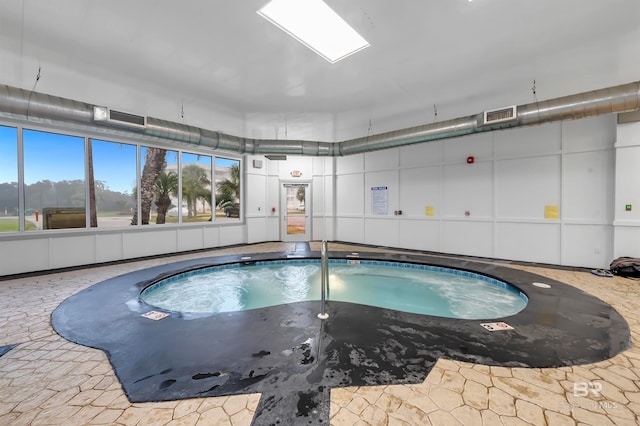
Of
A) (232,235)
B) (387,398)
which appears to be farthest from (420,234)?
(387,398)

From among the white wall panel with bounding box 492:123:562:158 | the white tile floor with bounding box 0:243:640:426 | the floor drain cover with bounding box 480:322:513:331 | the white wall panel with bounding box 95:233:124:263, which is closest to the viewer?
the white tile floor with bounding box 0:243:640:426

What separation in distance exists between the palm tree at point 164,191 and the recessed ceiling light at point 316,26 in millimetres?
5177

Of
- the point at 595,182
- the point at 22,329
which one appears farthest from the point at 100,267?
the point at 595,182

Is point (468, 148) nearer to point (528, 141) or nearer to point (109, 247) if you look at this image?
point (528, 141)

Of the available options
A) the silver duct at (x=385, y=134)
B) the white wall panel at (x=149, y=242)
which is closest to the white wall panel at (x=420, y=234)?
the silver duct at (x=385, y=134)

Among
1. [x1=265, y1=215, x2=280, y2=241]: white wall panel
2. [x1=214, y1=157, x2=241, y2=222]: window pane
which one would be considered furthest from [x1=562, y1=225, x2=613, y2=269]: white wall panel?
[x1=214, y1=157, x2=241, y2=222]: window pane

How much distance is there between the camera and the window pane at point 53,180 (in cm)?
475

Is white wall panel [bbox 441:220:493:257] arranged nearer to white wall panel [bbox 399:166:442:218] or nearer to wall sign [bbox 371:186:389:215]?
white wall panel [bbox 399:166:442:218]

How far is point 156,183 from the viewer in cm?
646

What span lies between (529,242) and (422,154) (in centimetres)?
297

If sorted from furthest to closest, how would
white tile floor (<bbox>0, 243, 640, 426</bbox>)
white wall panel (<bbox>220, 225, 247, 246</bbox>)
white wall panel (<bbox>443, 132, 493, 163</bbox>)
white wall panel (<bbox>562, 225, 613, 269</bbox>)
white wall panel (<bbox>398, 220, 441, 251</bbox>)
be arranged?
white wall panel (<bbox>220, 225, 247, 246</bbox>), white wall panel (<bbox>398, 220, 441, 251</bbox>), white wall panel (<bbox>443, 132, 493, 163</bbox>), white wall panel (<bbox>562, 225, 613, 269</bbox>), white tile floor (<bbox>0, 243, 640, 426</bbox>)

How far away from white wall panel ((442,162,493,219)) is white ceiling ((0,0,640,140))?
4.92 ft

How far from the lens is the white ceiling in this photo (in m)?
2.57

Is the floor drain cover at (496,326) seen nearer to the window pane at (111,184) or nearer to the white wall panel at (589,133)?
the white wall panel at (589,133)
